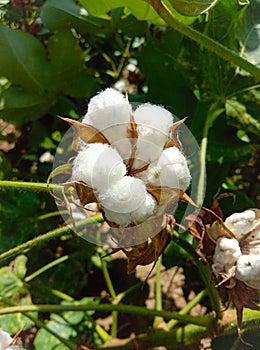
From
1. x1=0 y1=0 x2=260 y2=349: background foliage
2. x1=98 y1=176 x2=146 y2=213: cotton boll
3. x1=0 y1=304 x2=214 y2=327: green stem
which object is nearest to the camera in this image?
x1=98 y1=176 x2=146 y2=213: cotton boll

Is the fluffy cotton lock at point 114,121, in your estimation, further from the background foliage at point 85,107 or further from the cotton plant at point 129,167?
the background foliage at point 85,107

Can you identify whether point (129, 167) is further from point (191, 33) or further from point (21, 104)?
point (21, 104)

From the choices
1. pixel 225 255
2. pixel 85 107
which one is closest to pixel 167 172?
pixel 225 255

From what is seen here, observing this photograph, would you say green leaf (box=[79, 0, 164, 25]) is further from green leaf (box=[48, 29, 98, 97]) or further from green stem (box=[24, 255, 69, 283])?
green stem (box=[24, 255, 69, 283])

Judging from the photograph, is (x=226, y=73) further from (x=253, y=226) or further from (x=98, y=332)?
(x=98, y=332)

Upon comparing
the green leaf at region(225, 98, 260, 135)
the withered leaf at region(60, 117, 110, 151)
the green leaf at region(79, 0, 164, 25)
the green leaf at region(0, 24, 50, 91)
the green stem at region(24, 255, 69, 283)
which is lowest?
the green stem at region(24, 255, 69, 283)

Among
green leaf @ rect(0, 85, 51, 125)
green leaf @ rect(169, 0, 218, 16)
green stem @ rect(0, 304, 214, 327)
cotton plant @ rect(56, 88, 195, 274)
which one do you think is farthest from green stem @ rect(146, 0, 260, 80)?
green leaf @ rect(0, 85, 51, 125)

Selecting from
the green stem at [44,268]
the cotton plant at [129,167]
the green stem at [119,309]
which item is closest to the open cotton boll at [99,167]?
the cotton plant at [129,167]
